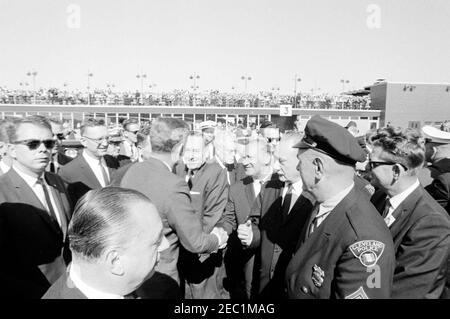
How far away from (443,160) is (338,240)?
6.99 feet

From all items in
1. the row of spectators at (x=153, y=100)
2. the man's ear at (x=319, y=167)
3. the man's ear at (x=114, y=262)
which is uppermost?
the row of spectators at (x=153, y=100)

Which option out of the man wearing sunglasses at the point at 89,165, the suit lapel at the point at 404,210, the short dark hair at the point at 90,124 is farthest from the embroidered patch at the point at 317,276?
the short dark hair at the point at 90,124

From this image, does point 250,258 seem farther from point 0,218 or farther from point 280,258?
point 0,218

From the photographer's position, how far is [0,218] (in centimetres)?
251

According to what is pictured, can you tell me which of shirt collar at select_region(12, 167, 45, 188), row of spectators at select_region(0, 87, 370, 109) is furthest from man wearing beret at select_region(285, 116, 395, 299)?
row of spectators at select_region(0, 87, 370, 109)

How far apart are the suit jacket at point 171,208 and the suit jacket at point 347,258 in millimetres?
827

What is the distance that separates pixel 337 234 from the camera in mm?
1886

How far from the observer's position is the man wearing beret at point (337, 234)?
1.75m

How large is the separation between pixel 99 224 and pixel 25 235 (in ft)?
5.27

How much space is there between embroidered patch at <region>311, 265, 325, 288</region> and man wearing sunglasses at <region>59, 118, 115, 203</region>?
12.9 ft

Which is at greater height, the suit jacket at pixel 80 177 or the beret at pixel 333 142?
the beret at pixel 333 142

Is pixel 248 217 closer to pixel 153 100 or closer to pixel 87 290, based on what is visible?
pixel 87 290

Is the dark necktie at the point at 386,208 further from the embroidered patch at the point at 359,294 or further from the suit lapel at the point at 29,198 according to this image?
the suit lapel at the point at 29,198
